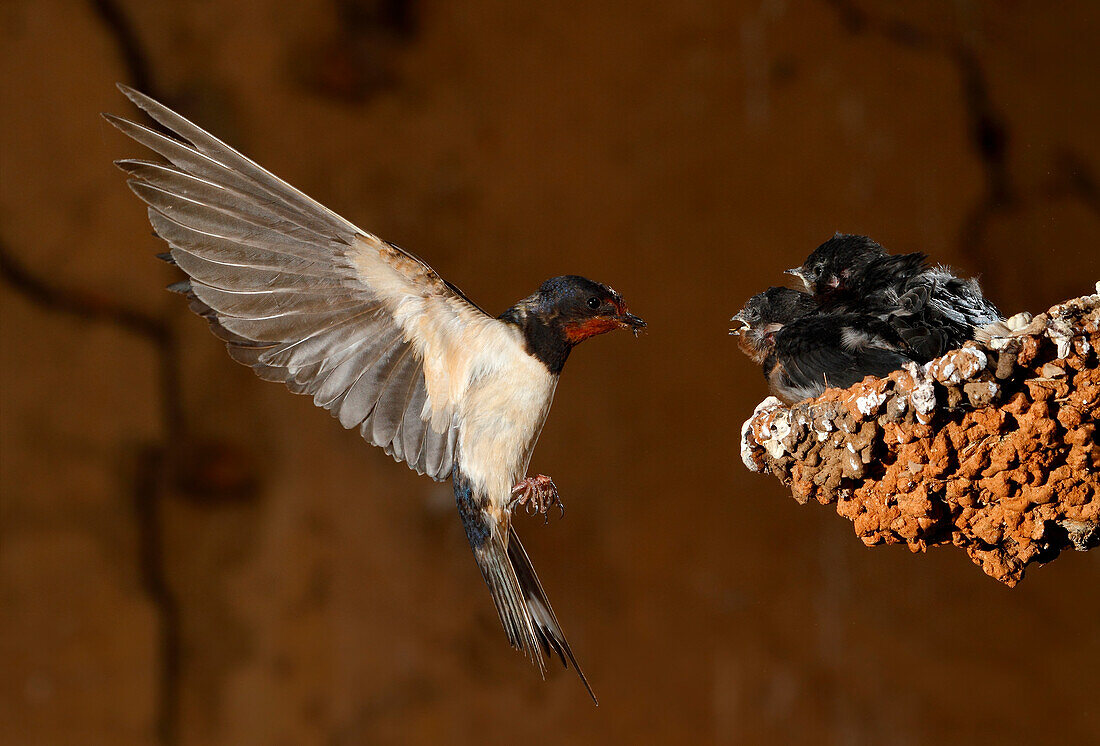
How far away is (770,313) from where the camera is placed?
0.91 metres

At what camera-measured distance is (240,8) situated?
1.65 meters

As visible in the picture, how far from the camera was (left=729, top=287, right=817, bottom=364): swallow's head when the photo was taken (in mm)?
906

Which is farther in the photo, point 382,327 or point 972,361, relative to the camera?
point 382,327

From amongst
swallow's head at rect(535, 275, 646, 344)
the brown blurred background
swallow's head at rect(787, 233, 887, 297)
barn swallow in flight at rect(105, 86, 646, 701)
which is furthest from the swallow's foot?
the brown blurred background

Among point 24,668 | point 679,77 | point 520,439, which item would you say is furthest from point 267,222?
point 24,668

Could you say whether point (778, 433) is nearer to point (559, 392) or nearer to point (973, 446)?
point (973, 446)

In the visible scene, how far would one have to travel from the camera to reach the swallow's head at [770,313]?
2.97ft

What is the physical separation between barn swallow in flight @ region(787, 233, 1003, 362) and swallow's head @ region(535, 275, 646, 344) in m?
0.17

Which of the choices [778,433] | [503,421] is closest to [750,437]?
[778,433]

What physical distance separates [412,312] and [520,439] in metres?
0.16

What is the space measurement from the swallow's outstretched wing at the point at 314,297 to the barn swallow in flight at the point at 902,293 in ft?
1.01

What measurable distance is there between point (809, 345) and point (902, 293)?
3.6 inches

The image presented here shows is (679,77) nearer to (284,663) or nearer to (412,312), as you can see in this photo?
(412,312)

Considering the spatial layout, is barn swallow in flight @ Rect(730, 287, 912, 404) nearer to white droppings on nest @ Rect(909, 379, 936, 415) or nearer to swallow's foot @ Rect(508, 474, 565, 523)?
white droppings on nest @ Rect(909, 379, 936, 415)
